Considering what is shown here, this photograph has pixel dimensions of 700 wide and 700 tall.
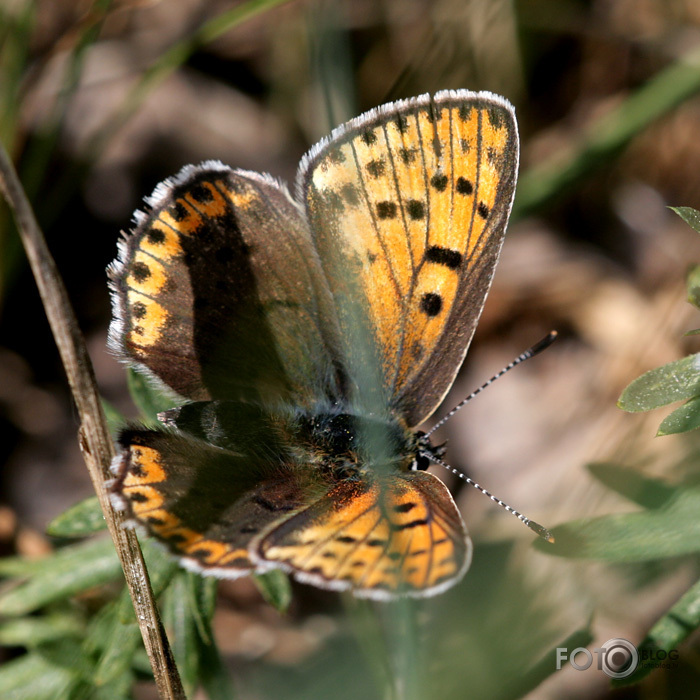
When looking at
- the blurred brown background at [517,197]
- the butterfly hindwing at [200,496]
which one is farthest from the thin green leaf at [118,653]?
the blurred brown background at [517,197]

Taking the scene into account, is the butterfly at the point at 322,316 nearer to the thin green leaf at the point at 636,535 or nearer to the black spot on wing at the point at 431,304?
the black spot on wing at the point at 431,304

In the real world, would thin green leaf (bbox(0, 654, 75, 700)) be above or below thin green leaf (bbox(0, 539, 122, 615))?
below

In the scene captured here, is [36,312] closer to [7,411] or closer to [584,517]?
[7,411]

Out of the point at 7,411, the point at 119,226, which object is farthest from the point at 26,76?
the point at 7,411

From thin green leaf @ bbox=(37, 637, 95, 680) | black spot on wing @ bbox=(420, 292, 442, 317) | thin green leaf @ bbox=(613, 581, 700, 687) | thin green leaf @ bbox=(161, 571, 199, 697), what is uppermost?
black spot on wing @ bbox=(420, 292, 442, 317)

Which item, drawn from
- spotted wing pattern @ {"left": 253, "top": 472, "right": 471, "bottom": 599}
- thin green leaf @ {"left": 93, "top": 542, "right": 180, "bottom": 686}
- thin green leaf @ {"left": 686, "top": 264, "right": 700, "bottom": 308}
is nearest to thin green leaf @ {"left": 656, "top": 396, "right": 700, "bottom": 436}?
thin green leaf @ {"left": 686, "top": 264, "right": 700, "bottom": 308}

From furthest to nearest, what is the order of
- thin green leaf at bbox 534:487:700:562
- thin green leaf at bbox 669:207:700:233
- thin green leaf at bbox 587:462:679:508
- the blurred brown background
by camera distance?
the blurred brown background < thin green leaf at bbox 587:462:679:508 < thin green leaf at bbox 534:487:700:562 < thin green leaf at bbox 669:207:700:233

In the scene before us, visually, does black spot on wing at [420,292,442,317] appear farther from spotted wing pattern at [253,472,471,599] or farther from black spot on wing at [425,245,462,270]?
spotted wing pattern at [253,472,471,599]
